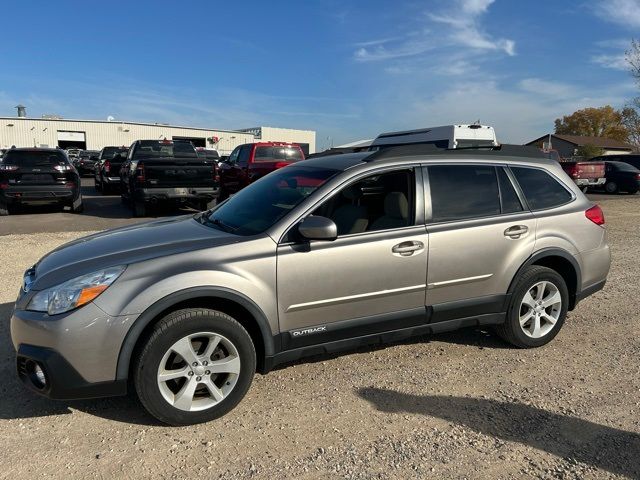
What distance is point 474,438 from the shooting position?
2.96 meters

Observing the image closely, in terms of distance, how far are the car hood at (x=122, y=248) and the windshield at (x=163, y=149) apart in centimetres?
999

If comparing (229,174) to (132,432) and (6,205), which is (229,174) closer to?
(6,205)

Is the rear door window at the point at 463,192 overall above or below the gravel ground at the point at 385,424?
above

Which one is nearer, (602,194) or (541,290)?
(541,290)

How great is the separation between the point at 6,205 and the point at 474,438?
1310 centimetres

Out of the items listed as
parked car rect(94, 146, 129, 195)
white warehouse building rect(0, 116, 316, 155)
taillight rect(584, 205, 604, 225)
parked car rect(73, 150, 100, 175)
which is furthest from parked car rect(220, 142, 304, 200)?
white warehouse building rect(0, 116, 316, 155)

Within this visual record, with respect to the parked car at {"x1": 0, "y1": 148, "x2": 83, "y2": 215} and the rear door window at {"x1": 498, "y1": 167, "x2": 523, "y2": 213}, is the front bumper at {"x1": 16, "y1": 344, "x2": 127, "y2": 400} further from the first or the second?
the parked car at {"x1": 0, "y1": 148, "x2": 83, "y2": 215}

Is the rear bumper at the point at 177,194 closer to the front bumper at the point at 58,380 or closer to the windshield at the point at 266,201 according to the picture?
the windshield at the point at 266,201

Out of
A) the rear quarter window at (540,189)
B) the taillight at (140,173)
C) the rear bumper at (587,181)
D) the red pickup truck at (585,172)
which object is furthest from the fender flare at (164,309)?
the rear bumper at (587,181)

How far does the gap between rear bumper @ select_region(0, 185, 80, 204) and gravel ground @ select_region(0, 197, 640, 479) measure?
8781 millimetres

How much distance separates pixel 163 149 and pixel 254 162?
269 cm

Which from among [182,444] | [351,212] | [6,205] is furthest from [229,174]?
[182,444]

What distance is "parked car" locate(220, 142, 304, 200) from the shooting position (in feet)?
42.3

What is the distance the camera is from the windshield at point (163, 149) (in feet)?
43.8
